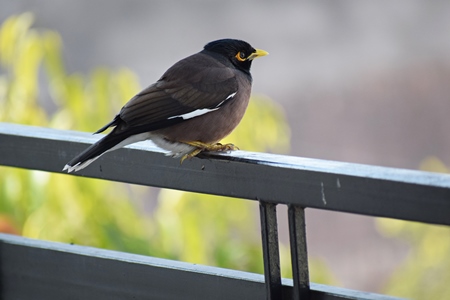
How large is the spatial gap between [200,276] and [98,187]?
1.78 metres

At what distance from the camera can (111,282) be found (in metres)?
1.91

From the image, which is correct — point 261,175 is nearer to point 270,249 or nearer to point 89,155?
point 270,249

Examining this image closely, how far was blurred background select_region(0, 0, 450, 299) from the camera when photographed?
345 cm

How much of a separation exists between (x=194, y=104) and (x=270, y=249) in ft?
3.31

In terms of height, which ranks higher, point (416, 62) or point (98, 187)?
point (98, 187)

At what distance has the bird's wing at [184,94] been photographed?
235cm

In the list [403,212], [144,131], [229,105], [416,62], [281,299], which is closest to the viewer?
[403,212]

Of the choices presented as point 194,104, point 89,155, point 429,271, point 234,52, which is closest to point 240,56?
point 234,52

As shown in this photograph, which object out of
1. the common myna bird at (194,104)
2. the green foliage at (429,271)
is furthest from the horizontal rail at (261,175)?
the green foliage at (429,271)

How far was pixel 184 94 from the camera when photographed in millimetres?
2533

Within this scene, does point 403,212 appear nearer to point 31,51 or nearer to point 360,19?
point 31,51

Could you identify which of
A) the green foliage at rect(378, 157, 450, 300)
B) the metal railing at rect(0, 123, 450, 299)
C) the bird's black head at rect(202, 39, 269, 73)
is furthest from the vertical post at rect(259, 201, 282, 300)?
the green foliage at rect(378, 157, 450, 300)

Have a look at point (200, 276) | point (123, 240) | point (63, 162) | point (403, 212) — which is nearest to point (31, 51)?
point (123, 240)

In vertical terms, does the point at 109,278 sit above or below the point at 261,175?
below
